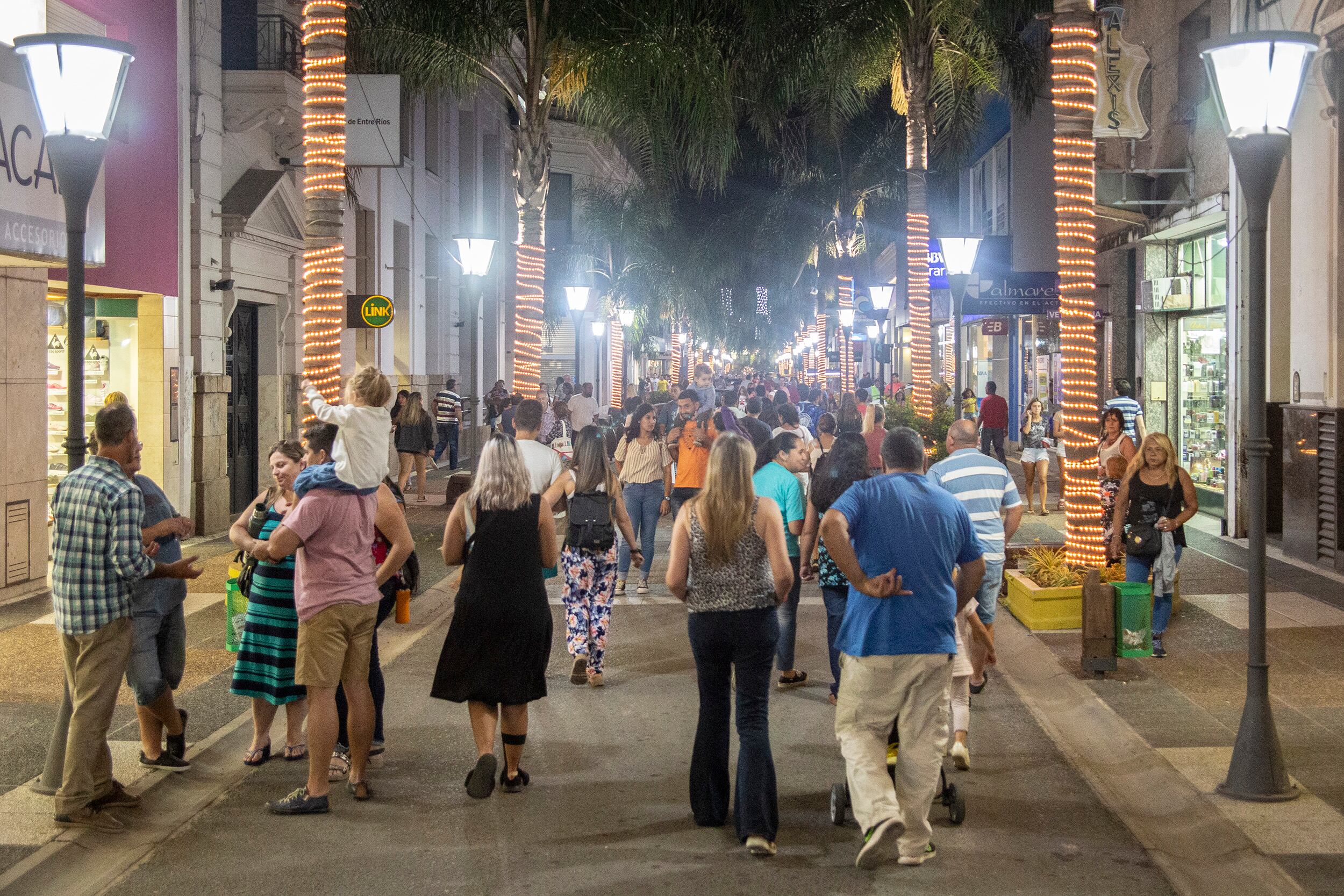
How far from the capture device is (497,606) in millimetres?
6363

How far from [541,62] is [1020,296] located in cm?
928

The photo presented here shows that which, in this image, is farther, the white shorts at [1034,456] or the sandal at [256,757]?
the white shorts at [1034,456]

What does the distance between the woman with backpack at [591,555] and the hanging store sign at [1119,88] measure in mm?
11140

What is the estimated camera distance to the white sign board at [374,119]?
16.2 meters

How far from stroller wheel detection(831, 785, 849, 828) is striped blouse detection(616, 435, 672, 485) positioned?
22.0 ft

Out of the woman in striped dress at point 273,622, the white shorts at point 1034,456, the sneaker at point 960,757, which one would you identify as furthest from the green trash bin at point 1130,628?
the white shorts at point 1034,456

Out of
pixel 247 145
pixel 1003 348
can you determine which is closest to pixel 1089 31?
pixel 247 145

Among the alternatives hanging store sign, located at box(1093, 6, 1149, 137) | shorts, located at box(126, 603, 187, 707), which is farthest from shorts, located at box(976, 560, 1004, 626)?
hanging store sign, located at box(1093, 6, 1149, 137)

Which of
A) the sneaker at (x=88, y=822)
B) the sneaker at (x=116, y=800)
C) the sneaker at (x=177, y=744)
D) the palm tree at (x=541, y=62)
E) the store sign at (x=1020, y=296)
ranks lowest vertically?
the sneaker at (x=88, y=822)

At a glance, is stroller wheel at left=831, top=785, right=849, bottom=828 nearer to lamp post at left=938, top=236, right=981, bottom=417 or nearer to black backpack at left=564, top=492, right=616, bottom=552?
black backpack at left=564, top=492, right=616, bottom=552

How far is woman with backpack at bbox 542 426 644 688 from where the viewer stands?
898 cm

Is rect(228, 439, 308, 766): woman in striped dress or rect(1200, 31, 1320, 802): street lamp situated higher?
rect(1200, 31, 1320, 802): street lamp

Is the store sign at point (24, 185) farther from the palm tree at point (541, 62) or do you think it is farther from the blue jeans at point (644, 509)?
the palm tree at point (541, 62)

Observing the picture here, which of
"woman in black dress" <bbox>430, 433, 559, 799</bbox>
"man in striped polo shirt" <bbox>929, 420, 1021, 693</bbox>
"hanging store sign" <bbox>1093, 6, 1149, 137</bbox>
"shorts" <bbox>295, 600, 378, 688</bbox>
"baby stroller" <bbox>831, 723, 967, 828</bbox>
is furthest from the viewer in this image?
"hanging store sign" <bbox>1093, 6, 1149, 137</bbox>
